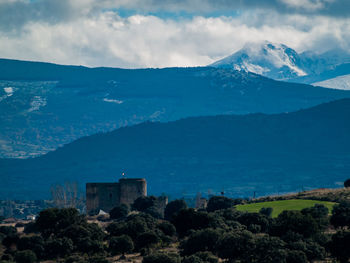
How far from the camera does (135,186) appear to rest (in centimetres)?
13550

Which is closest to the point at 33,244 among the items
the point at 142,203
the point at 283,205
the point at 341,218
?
the point at 341,218

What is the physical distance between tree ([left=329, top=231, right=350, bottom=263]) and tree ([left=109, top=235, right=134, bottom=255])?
19.3m

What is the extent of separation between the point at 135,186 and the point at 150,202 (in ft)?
29.3

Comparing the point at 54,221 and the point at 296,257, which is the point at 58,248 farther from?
the point at 296,257

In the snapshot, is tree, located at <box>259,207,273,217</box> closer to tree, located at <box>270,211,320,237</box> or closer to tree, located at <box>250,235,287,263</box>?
tree, located at <box>270,211,320,237</box>

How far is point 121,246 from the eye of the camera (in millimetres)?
77250

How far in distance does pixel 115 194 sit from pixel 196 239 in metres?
62.2

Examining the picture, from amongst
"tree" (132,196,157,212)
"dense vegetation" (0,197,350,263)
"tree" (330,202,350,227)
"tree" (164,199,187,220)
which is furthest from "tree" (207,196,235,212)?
"tree" (330,202,350,227)

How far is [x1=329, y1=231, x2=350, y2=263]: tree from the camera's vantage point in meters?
64.2

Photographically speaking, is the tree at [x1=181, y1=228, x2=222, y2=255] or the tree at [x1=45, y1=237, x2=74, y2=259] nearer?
the tree at [x1=181, y1=228, x2=222, y2=255]

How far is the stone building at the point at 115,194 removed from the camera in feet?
443

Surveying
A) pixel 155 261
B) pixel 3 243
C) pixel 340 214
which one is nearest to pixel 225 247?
pixel 155 261

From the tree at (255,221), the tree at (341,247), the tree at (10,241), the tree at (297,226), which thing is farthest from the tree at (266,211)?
the tree at (341,247)

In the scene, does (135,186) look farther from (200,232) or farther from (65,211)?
(200,232)
